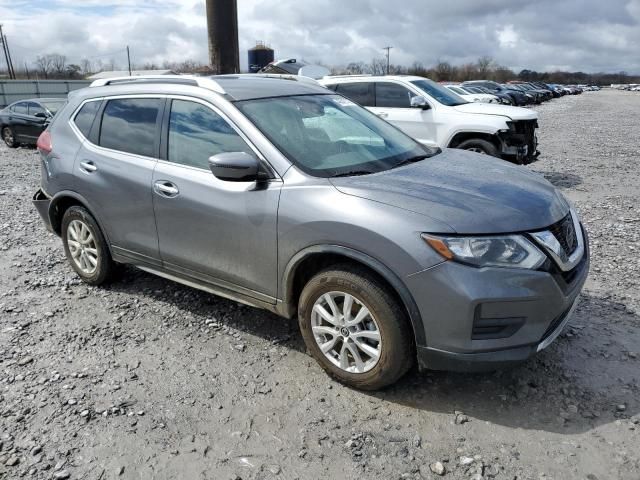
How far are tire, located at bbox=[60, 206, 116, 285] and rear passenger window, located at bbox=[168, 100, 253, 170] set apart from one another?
1.21m

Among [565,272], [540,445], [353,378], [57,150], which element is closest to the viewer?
[540,445]

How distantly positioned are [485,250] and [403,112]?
712 cm

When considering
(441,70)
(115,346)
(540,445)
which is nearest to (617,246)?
(540,445)

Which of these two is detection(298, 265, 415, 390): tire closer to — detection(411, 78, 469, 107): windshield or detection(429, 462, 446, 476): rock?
detection(429, 462, 446, 476): rock

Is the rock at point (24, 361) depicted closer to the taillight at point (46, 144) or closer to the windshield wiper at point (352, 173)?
the taillight at point (46, 144)

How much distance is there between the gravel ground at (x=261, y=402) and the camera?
103 inches

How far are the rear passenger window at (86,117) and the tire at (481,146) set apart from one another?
19.5 feet

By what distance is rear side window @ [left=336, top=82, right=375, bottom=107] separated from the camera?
380 inches

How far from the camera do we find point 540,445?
2.69 m

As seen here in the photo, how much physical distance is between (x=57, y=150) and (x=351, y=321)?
3198mm

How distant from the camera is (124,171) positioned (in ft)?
13.2

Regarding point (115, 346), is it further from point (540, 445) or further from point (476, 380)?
point (540, 445)

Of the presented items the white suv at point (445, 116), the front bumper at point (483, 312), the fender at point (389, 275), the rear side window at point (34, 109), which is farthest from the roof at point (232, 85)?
the rear side window at point (34, 109)

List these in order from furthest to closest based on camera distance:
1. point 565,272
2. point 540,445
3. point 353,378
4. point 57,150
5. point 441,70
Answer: point 441,70, point 57,150, point 353,378, point 565,272, point 540,445
